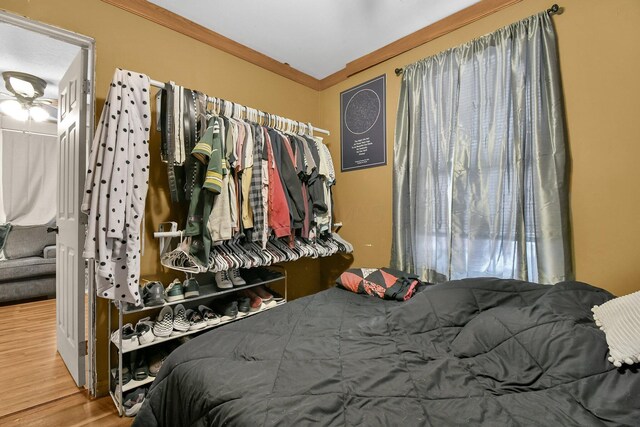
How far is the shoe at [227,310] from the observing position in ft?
6.08

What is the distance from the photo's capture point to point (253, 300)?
2064 mm

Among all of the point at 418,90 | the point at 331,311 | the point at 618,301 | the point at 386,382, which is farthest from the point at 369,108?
the point at 386,382

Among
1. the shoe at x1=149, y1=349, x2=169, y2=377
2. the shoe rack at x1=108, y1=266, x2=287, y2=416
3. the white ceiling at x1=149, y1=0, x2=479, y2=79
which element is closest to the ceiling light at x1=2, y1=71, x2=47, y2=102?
the white ceiling at x1=149, y1=0, x2=479, y2=79

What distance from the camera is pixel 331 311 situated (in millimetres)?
1494

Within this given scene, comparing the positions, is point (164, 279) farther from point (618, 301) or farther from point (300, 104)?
point (618, 301)

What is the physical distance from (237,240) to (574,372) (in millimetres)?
1770

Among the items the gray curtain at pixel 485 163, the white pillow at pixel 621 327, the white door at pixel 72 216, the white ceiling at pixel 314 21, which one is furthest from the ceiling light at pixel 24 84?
the white pillow at pixel 621 327

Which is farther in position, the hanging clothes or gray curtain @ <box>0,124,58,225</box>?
gray curtain @ <box>0,124,58,225</box>

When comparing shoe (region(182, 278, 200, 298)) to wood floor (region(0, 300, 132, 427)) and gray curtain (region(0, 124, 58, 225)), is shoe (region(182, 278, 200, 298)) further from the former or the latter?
gray curtain (region(0, 124, 58, 225))

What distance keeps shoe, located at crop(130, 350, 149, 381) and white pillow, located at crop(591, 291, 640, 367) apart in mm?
2105

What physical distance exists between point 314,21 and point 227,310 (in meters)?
2.14

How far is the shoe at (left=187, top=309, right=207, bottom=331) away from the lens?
1710mm

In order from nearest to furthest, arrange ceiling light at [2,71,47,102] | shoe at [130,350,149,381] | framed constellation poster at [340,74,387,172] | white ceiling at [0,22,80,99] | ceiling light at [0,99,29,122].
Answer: shoe at [130,350,149,381] → white ceiling at [0,22,80,99] → framed constellation poster at [340,74,387,172] → ceiling light at [2,71,47,102] → ceiling light at [0,99,29,122]

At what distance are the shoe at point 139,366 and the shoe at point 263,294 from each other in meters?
0.79
